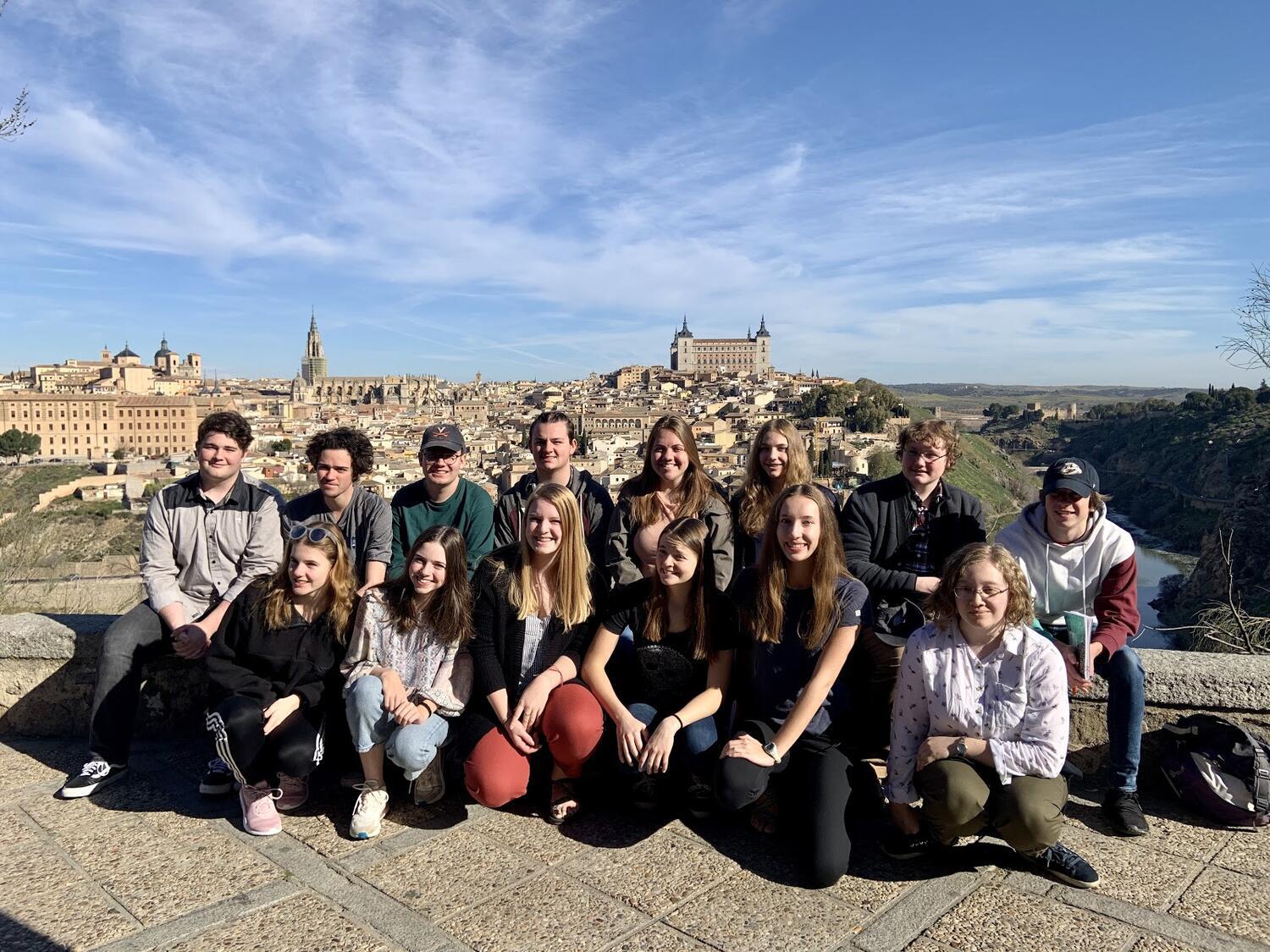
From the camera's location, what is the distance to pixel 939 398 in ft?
521

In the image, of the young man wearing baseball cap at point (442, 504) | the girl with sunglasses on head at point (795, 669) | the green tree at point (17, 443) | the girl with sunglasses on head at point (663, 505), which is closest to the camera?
the girl with sunglasses on head at point (795, 669)

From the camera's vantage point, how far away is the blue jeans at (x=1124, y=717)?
2779 millimetres

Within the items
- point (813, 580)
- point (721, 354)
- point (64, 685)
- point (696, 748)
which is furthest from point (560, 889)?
point (721, 354)

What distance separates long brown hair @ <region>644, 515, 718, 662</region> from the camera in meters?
2.83

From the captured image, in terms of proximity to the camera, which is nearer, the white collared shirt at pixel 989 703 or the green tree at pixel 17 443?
the white collared shirt at pixel 989 703

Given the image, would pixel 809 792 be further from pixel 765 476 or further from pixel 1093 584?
pixel 765 476

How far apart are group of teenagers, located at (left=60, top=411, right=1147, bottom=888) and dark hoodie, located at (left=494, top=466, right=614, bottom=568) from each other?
0.28m

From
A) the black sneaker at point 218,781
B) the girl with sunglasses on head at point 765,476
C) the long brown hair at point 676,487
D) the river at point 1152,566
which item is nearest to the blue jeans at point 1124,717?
the girl with sunglasses on head at point 765,476

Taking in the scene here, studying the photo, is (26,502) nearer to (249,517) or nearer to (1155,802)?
(249,517)

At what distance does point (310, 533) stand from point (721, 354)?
11767cm

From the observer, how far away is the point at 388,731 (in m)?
2.79

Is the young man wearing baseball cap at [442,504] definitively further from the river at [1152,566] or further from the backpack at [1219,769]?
the river at [1152,566]

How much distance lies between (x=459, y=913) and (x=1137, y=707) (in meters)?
2.23

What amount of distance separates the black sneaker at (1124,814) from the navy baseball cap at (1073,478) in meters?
0.97
